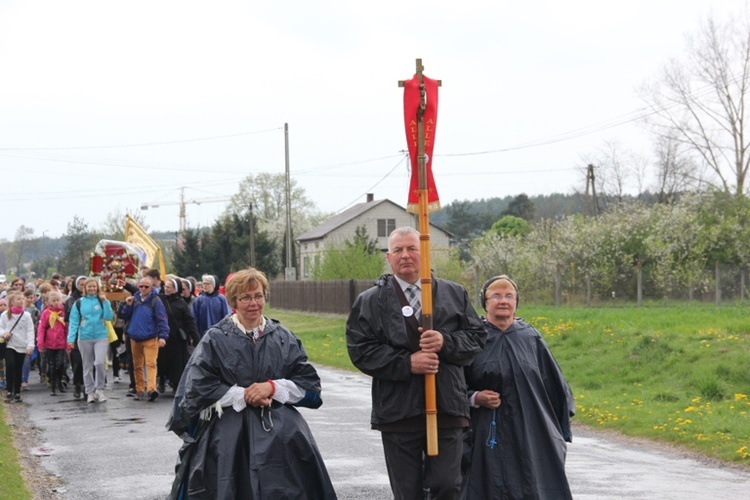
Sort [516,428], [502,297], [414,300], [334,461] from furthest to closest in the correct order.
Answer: [334,461], [502,297], [516,428], [414,300]

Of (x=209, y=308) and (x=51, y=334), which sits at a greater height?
(x=209, y=308)

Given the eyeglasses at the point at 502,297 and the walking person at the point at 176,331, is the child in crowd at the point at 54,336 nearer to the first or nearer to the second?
the walking person at the point at 176,331

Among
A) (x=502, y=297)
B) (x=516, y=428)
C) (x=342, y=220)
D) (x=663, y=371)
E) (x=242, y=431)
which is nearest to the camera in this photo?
(x=242, y=431)

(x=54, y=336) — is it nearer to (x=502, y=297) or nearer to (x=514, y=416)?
(x=502, y=297)

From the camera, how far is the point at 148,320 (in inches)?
654

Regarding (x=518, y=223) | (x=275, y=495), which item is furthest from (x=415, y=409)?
(x=518, y=223)

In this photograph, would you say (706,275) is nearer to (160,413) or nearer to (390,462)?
(160,413)

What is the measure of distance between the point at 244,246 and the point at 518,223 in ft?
77.1

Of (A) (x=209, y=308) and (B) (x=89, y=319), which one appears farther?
(A) (x=209, y=308)

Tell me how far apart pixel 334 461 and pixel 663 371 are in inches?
353

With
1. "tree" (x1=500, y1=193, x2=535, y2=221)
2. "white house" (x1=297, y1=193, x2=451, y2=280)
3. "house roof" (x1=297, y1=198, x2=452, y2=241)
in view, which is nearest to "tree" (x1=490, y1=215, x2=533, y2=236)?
"white house" (x1=297, y1=193, x2=451, y2=280)

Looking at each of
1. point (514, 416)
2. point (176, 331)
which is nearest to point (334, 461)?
point (514, 416)

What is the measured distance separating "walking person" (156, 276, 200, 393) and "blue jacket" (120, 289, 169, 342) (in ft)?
1.75

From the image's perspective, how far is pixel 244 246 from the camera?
7575 cm
